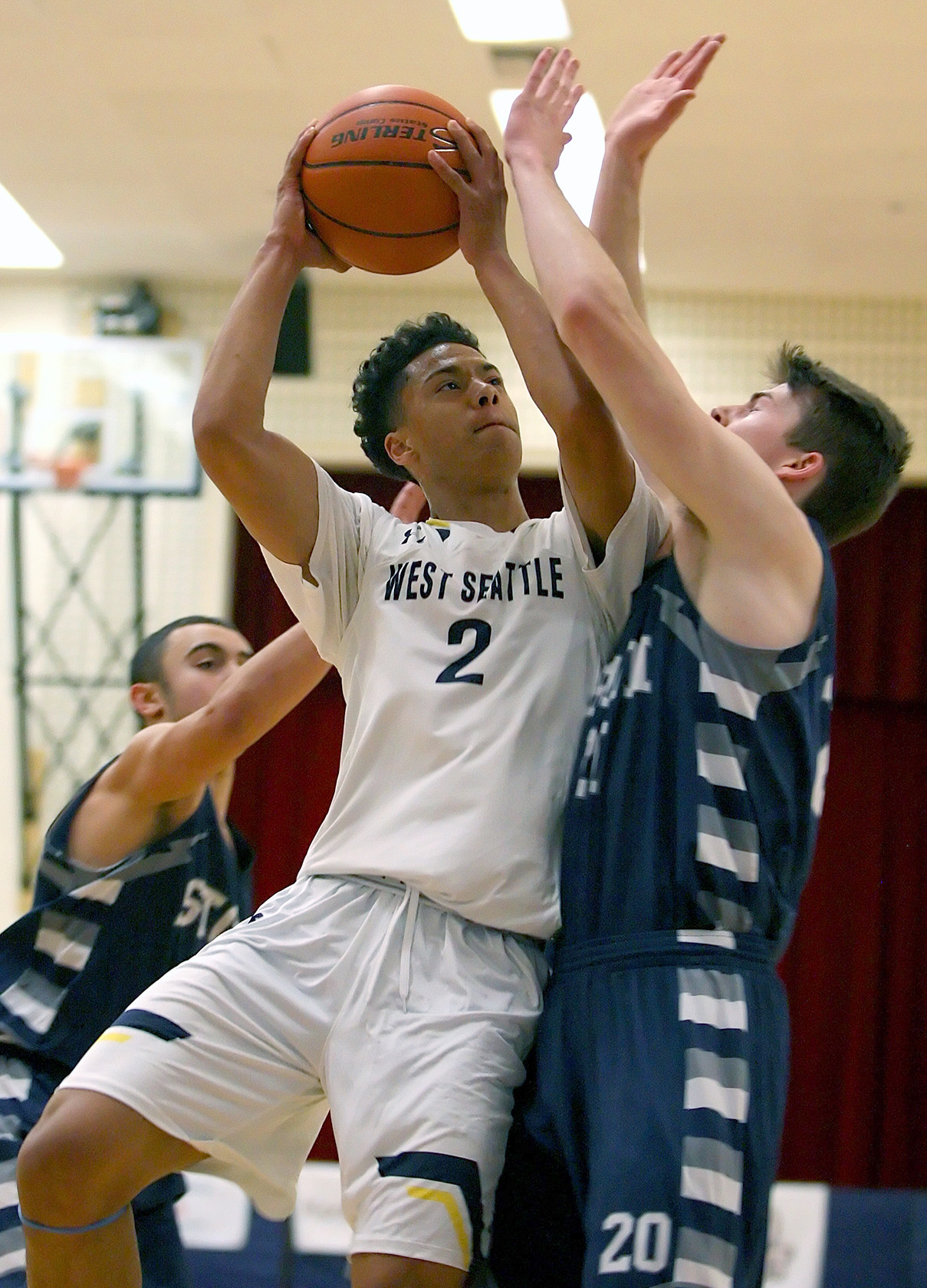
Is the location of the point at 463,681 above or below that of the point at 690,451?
below

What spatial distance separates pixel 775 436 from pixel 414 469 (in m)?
0.71

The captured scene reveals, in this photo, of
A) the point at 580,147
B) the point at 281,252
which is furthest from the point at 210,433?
the point at 580,147

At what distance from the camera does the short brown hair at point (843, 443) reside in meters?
2.50

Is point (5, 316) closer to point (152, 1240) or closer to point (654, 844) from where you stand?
point (152, 1240)

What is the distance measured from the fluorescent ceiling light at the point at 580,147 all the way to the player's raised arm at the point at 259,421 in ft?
13.0

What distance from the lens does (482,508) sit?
8.99 ft

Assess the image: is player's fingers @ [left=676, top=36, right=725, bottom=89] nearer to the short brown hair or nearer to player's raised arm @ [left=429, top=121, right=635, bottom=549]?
player's raised arm @ [left=429, top=121, right=635, bottom=549]

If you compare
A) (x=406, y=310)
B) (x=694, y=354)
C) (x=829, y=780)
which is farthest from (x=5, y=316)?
(x=829, y=780)

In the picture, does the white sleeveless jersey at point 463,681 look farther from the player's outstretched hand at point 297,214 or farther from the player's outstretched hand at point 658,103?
the player's outstretched hand at point 658,103

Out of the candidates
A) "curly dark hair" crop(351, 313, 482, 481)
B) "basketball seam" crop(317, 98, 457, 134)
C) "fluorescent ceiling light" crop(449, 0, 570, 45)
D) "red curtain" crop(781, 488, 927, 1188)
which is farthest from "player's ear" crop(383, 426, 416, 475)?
"red curtain" crop(781, 488, 927, 1188)

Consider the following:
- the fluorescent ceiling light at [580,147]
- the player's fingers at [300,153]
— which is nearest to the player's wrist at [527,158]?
the player's fingers at [300,153]

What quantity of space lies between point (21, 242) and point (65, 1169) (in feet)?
22.4

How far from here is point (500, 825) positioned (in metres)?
2.29

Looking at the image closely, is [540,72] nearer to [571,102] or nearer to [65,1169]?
[571,102]
